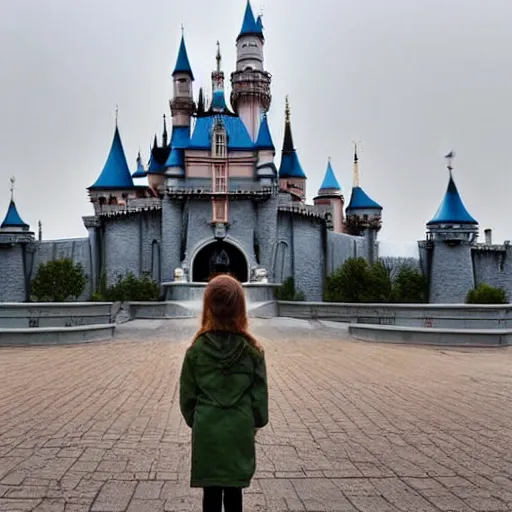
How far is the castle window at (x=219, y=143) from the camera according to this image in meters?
31.2

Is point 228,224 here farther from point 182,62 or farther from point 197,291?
point 182,62

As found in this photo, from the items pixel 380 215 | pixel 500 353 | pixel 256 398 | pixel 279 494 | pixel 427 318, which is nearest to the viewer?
pixel 256 398

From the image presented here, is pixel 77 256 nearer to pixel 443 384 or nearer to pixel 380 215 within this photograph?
pixel 380 215

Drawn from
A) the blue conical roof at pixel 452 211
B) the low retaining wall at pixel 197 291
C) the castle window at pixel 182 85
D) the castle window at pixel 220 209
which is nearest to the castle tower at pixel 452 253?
the blue conical roof at pixel 452 211

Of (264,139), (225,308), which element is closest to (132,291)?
(264,139)

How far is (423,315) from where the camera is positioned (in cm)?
1627

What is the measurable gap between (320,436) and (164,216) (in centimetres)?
2679

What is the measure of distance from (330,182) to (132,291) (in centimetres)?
1931

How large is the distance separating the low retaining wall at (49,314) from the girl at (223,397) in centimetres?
1337

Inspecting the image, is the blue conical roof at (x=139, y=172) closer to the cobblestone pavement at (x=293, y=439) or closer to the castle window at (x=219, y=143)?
the castle window at (x=219, y=143)

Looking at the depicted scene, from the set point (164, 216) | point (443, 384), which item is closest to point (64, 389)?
point (443, 384)

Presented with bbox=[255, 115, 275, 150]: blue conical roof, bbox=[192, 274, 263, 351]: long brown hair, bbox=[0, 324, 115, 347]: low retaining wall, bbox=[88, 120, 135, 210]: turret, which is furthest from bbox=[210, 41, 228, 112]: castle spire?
bbox=[192, 274, 263, 351]: long brown hair

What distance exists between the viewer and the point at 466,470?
4.24 metres

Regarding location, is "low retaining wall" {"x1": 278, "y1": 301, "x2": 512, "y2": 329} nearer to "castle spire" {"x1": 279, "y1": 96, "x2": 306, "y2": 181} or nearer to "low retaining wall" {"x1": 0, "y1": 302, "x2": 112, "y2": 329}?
"low retaining wall" {"x1": 0, "y1": 302, "x2": 112, "y2": 329}
